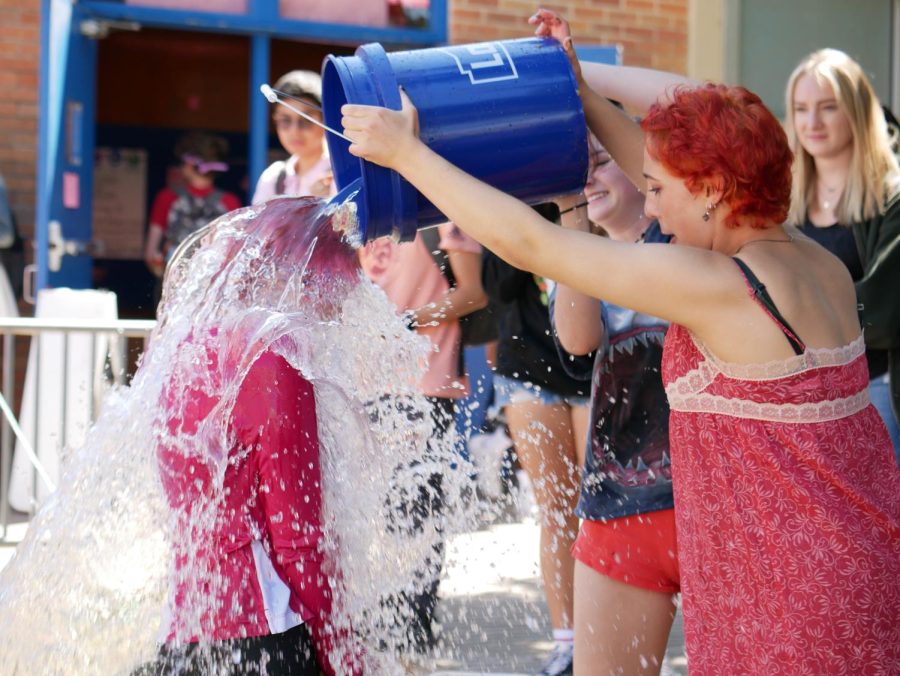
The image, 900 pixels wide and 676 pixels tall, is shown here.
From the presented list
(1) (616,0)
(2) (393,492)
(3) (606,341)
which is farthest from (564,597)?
(1) (616,0)

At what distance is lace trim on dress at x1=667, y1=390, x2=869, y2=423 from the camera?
7.54ft

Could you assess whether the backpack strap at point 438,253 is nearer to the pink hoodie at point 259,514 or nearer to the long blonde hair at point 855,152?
the long blonde hair at point 855,152

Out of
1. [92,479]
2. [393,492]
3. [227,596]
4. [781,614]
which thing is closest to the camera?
[781,614]

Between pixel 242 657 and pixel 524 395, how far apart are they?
82.5 inches

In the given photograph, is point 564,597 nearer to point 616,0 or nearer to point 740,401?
point 740,401

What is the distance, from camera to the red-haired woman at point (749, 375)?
226 cm

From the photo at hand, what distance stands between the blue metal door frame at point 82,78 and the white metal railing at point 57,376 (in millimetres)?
785

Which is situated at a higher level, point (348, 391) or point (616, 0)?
point (616, 0)

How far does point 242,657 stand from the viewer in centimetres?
245

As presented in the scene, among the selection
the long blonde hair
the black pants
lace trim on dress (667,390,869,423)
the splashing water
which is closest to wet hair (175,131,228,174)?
the long blonde hair

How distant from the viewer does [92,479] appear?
2.79 metres

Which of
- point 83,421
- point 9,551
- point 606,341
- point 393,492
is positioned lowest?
point 9,551

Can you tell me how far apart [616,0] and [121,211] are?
195 inches

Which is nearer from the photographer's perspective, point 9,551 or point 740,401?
point 740,401
